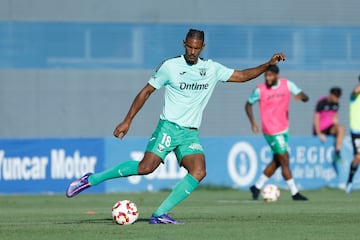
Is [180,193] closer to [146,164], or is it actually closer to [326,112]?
[146,164]

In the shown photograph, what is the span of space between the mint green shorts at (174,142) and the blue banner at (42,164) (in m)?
11.5

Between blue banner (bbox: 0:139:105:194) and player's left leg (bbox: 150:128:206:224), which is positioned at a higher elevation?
player's left leg (bbox: 150:128:206:224)

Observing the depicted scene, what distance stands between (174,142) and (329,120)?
15.1m

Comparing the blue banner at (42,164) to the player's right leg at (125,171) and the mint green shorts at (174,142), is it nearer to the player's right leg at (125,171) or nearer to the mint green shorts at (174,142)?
the player's right leg at (125,171)

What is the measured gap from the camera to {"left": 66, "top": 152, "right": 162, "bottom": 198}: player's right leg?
13.4 meters

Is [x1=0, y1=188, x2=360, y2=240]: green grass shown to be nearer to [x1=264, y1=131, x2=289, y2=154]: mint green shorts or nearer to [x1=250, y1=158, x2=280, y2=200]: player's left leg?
[x1=250, y1=158, x2=280, y2=200]: player's left leg

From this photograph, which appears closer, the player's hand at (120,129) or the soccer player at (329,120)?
the player's hand at (120,129)

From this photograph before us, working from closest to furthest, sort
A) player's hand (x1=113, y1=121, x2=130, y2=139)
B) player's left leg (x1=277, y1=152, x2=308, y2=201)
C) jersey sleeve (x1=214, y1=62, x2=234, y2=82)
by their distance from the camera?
player's hand (x1=113, y1=121, x2=130, y2=139)
jersey sleeve (x1=214, y1=62, x2=234, y2=82)
player's left leg (x1=277, y1=152, x2=308, y2=201)

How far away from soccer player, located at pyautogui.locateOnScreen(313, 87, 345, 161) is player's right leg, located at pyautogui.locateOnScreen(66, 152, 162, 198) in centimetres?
1389

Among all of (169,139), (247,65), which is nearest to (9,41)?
(247,65)

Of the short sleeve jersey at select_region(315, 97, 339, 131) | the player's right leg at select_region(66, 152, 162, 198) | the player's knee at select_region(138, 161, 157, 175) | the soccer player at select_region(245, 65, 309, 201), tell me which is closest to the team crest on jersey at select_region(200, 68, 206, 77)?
the player's right leg at select_region(66, 152, 162, 198)

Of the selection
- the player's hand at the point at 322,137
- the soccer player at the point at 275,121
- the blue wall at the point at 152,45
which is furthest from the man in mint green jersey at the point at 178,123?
the blue wall at the point at 152,45

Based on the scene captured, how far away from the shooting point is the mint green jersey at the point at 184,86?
13.4m

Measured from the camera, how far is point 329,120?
28031 millimetres
